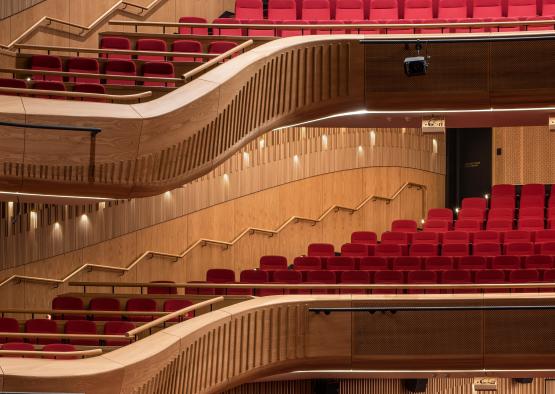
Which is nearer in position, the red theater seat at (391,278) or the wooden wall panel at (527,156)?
the red theater seat at (391,278)

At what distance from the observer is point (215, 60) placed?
9.75 metres

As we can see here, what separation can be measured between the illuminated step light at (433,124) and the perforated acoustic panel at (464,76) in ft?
1.24

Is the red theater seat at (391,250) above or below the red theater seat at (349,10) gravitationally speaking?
below

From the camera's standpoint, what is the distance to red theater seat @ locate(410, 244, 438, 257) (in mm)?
11703

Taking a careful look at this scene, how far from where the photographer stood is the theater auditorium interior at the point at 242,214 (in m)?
8.46

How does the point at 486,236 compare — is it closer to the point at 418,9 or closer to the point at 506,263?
the point at 506,263

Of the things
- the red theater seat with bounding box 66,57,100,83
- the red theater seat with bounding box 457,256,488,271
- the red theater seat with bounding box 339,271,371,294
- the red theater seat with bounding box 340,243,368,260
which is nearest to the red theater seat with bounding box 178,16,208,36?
the red theater seat with bounding box 66,57,100,83

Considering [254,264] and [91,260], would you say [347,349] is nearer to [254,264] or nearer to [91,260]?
[91,260]

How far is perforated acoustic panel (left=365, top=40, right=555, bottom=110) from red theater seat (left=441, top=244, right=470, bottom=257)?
1.65 metres


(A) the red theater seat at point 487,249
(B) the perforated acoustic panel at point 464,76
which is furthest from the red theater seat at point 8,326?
(A) the red theater seat at point 487,249

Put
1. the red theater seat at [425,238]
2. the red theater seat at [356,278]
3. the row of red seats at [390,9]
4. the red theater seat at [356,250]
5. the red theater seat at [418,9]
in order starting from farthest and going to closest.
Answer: the red theater seat at [418,9], the row of red seats at [390,9], the red theater seat at [425,238], the red theater seat at [356,250], the red theater seat at [356,278]

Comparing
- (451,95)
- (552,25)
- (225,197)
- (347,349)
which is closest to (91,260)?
(225,197)

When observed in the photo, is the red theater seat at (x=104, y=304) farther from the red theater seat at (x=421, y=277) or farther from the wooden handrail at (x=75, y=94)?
the red theater seat at (x=421, y=277)

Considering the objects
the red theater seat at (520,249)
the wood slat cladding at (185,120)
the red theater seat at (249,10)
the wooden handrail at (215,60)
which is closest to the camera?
the wood slat cladding at (185,120)
